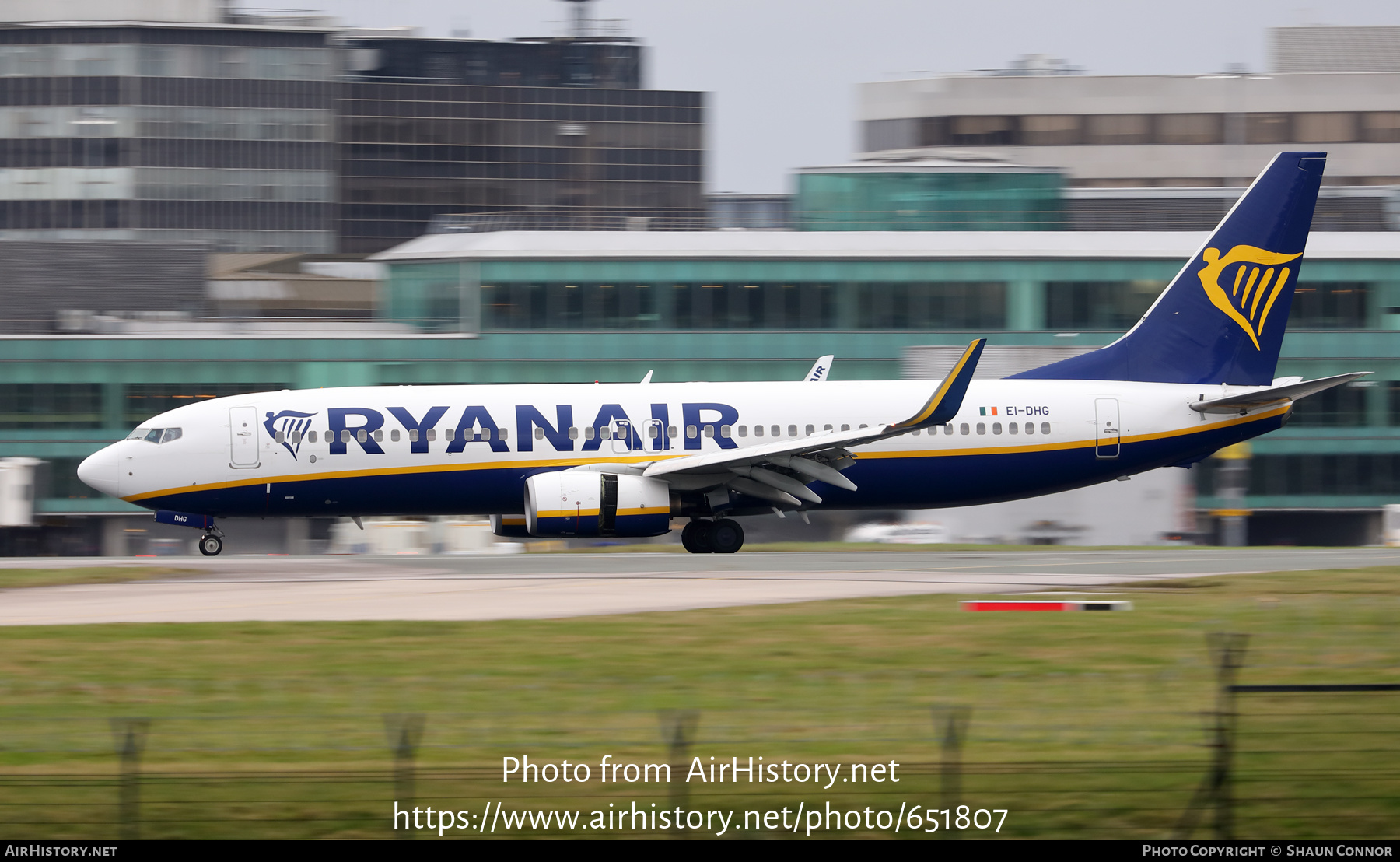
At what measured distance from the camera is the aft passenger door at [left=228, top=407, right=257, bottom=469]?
3238 cm

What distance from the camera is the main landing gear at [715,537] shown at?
3312 centimetres

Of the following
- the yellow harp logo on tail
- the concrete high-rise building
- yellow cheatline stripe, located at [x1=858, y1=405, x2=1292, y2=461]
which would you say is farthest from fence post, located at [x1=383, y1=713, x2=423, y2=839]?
the concrete high-rise building

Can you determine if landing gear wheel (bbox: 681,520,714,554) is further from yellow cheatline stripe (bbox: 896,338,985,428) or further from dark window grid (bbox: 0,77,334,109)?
dark window grid (bbox: 0,77,334,109)

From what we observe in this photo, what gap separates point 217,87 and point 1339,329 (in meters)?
98.6

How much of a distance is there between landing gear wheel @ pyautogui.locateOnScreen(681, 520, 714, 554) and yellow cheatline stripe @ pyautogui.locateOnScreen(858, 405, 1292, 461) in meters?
3.43

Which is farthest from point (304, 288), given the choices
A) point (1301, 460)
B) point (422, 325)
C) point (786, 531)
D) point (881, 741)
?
point (881, 741)

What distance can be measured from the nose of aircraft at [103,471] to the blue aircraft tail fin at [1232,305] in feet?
62.3

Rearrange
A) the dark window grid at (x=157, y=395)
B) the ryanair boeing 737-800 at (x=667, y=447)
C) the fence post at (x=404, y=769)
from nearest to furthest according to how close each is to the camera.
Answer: the fence post at (x=404, y=769)
the ryanair boeing 737-800 at (x=667, y=447)
the dark window grid at (x=157, y=395)

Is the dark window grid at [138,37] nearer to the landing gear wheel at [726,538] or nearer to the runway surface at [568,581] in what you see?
the runway surface at [568,581]

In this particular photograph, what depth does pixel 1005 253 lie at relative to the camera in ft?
191

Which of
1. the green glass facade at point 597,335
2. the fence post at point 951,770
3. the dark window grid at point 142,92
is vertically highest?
the dark window grid at point 142,92

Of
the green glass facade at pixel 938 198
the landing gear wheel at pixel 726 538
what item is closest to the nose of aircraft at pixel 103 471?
the landing gear wheel at pixel 726 538

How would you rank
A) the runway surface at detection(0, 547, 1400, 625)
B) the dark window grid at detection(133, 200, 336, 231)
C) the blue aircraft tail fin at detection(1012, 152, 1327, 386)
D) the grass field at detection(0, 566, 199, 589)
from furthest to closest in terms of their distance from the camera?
the dark window grid at detection(133, 200, 336, 231) → the blue aircraft tail fin at detection(1012, 152, 1327, 386) → the grass field at detection(0, 566, 199, 589) → the runway surface at detection(0, 547, 1400, 625)

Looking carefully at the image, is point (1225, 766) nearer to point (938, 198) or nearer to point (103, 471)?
point (103, 471)
